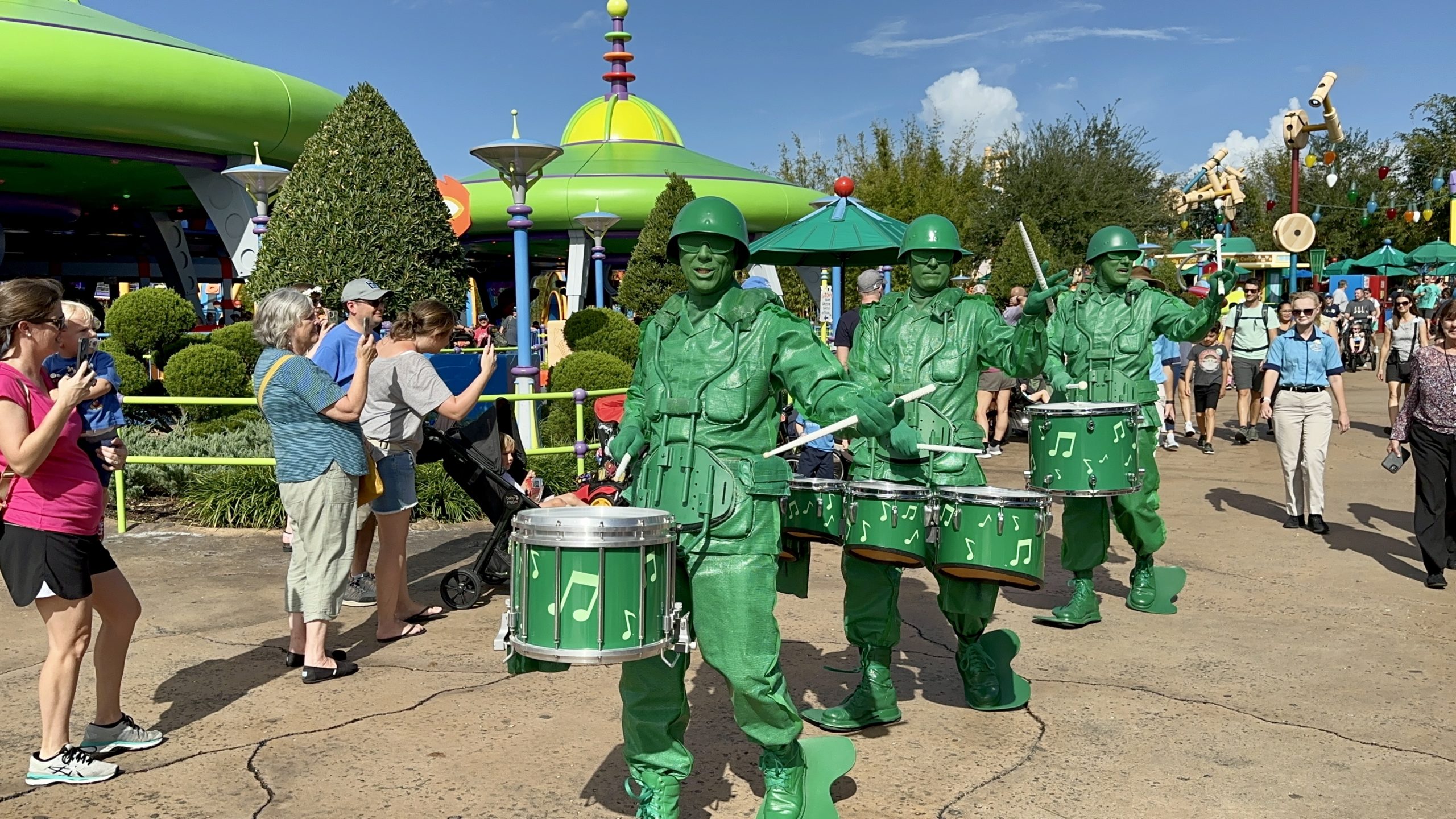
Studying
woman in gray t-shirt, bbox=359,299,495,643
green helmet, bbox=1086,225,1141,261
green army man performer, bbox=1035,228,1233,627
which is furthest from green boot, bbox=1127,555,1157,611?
woman in gray t-shirt, bbox=359,299,495,643

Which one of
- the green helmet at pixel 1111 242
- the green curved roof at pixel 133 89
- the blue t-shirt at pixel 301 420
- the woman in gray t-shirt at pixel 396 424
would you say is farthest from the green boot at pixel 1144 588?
the green curved roof at pixel 133 89

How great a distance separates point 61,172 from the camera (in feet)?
81.6

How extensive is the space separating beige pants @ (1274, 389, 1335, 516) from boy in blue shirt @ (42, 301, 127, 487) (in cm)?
801

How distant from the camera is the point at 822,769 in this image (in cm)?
369

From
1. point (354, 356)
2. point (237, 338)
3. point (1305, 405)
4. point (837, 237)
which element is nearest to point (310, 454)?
point (354, 356)

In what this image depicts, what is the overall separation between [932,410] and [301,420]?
2.82 m

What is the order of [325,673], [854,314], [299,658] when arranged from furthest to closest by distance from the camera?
[854,314], [299,658], [325,673]

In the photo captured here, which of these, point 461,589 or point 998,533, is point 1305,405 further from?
point 461,589

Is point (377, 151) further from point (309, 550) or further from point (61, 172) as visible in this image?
point (61, 172)

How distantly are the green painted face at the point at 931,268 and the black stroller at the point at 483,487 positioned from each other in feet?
9.15

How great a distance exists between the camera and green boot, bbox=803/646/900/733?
4.66 meters

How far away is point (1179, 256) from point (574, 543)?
2980 cm

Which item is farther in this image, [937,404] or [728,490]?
[937,404]

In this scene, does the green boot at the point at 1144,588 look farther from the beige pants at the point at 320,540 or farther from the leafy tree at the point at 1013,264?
the leafy tree at the point at 1013,264
